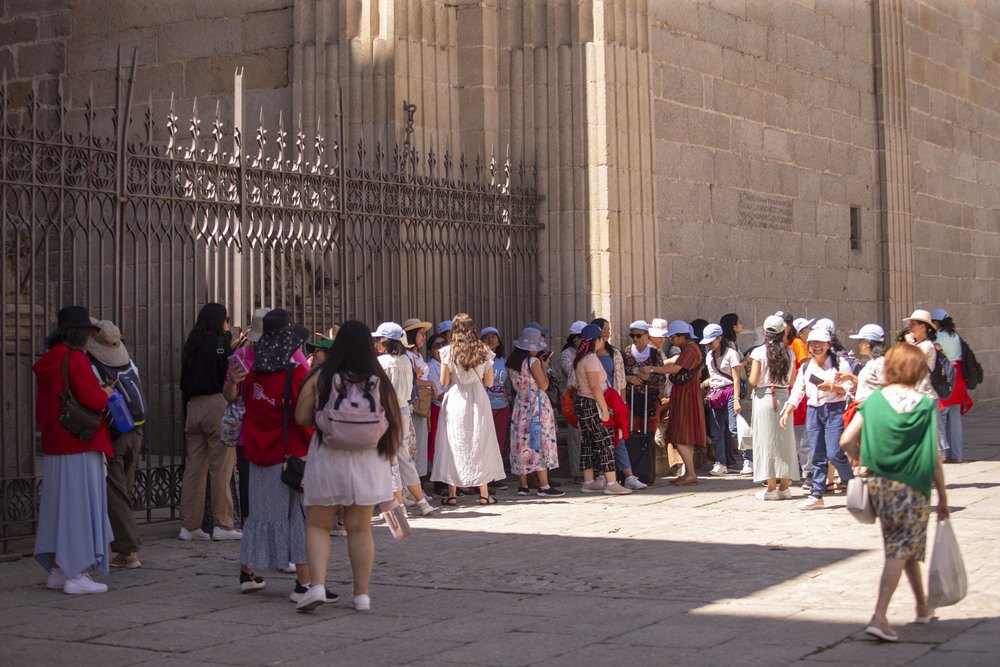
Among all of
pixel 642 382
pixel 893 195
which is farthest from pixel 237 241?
pixel 893 195

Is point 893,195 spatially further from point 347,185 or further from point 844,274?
point 347,185

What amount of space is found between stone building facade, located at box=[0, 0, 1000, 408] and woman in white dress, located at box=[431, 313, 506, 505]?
7.68 feet

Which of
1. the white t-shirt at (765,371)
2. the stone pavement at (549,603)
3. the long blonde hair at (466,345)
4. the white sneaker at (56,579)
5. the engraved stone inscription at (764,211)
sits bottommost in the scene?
the stone pavement at (549,603)

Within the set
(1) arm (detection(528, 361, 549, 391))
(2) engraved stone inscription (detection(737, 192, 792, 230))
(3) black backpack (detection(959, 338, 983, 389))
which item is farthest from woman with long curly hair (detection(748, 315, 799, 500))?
(2) engraved stone inscription (detection(737, 192, 792, 230))

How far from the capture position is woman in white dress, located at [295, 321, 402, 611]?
256 inches

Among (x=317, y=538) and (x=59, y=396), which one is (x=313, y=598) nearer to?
(x=317, y=538)

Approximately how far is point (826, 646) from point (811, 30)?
494 inches

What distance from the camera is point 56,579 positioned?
24.0ft

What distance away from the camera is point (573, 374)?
36.9ft

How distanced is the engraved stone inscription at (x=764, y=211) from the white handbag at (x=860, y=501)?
30.5ft

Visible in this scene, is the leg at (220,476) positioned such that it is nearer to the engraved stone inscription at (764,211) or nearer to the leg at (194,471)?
the leg at (194,471)

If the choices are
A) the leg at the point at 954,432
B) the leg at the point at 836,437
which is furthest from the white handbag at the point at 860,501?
the leg at the point at 954,432

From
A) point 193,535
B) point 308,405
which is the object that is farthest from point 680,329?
point 308,405

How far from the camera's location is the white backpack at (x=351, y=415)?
21.1 ft
